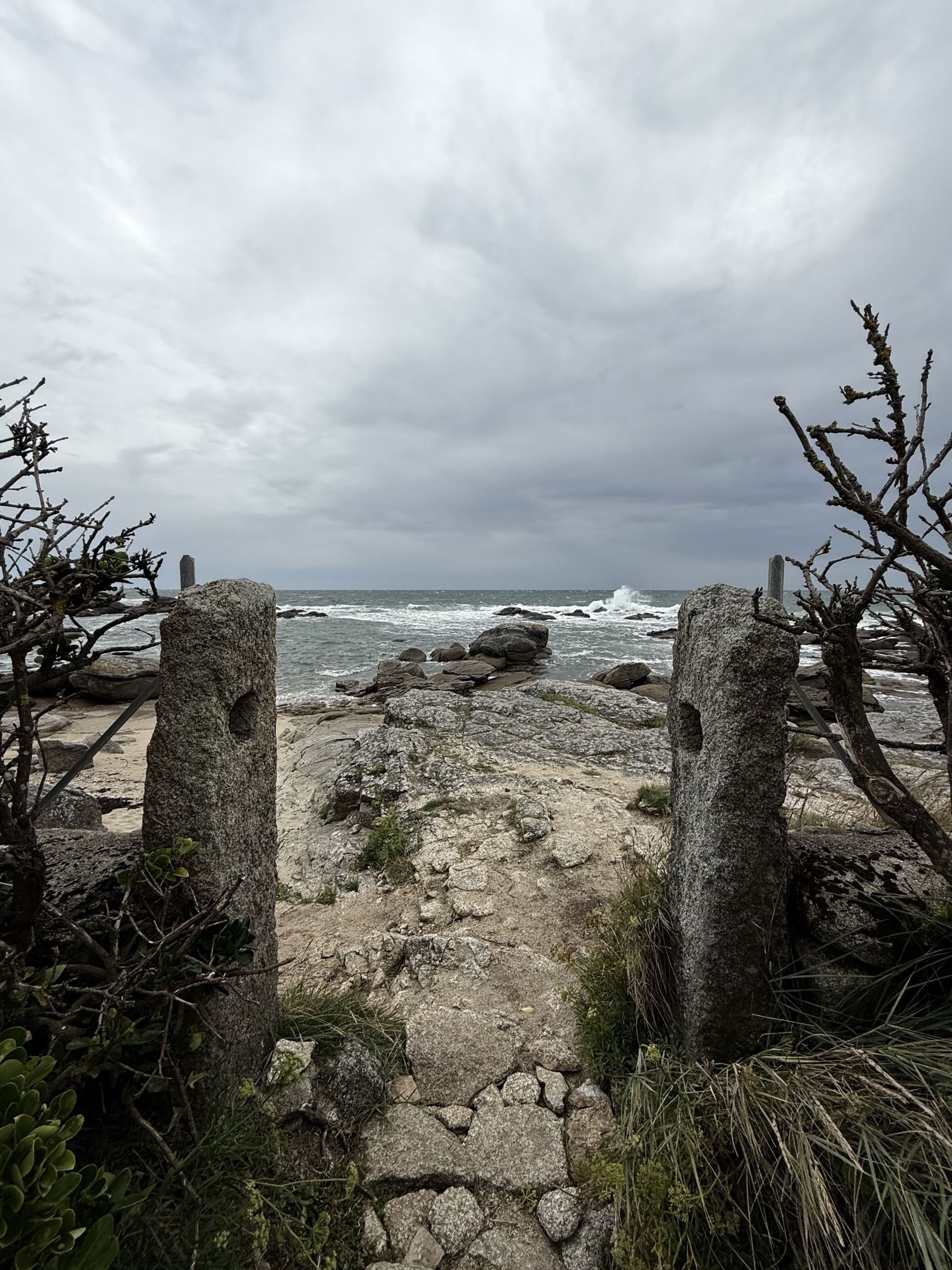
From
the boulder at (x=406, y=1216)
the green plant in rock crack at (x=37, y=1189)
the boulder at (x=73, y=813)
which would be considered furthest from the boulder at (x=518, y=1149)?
the boulder at (x=73, y=813)

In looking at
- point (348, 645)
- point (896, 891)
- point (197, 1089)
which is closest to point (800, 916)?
point (896, 891)

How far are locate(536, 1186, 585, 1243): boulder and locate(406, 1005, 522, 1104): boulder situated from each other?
0.61 metres

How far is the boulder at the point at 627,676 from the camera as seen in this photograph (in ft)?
62.2

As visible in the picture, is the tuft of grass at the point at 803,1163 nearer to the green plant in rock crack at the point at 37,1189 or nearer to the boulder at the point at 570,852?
the green plant in rock crack at the point at 37,1189

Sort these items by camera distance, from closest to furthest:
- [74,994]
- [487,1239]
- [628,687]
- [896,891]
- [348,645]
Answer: [74,994], [487,1239], [896,891], [628,687], [348,645]

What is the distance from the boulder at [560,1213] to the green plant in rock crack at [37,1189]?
189cm

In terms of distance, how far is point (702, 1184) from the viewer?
227 centimetres

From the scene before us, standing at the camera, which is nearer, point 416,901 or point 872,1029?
point 872,1029

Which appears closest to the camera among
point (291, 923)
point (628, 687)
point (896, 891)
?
Result: point (896, 891)

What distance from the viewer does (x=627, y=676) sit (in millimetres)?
19000

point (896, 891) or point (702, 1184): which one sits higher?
point (896, 891)

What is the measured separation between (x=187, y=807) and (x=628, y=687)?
17.2m

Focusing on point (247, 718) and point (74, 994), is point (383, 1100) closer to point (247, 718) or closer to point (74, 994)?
point (74, 994)

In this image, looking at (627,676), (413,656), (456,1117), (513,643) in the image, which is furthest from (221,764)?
(413,656)
